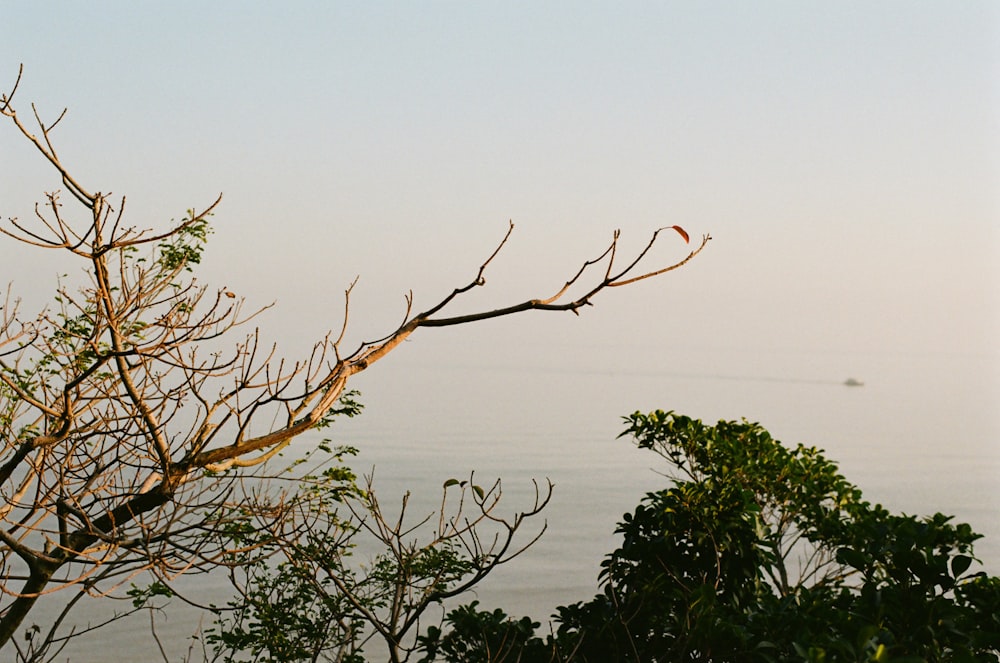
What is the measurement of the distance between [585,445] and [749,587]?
24.9 m

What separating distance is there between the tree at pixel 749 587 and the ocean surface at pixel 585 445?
780mm

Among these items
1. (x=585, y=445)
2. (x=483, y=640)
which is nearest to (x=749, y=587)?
(x=483, y=640)

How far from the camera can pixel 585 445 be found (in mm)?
28609

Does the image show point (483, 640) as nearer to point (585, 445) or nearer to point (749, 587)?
point (749, 587)

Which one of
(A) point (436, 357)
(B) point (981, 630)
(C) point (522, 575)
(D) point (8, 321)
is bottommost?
(C) point (522, 575)

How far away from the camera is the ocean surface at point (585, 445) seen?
1499cm

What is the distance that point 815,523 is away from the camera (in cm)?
546

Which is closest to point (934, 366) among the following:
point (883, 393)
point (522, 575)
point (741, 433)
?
point (883, 393)

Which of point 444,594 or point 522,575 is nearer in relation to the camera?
point 444,594

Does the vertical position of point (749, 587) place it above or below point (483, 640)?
above

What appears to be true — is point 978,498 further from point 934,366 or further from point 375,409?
point 934,366

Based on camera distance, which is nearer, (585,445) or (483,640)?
(483,640)

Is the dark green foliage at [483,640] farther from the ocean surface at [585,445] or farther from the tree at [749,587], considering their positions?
the ocean surface at [585,445]

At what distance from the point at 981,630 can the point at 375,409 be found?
34.5m
